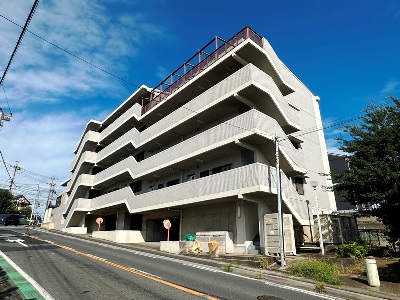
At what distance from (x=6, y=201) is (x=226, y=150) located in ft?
223

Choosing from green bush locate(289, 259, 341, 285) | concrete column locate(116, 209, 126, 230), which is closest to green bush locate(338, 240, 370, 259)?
green bush locate(289, 259, 341, 285)

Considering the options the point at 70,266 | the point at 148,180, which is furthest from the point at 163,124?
the point at 70,266

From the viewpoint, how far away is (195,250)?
15.6 metres

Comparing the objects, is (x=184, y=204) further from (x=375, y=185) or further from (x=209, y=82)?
(x=375, y=185)

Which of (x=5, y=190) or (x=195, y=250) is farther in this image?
(x=5, y=190)

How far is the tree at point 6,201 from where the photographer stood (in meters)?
63.8

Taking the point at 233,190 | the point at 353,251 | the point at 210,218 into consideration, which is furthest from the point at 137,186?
the point at 353,251

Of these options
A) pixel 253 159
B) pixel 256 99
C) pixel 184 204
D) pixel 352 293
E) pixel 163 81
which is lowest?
pixel 352 293

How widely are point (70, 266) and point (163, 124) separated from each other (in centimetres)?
1556

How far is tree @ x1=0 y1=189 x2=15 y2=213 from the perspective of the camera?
63.8 metres

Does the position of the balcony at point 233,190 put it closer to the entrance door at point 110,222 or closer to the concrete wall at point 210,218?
the concrete wall at point 210,218

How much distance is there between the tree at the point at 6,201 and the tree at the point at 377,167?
73.6 meters

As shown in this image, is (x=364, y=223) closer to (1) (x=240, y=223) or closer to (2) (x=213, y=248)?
(1) (x=240, y=223)

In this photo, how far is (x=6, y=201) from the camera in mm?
64312
